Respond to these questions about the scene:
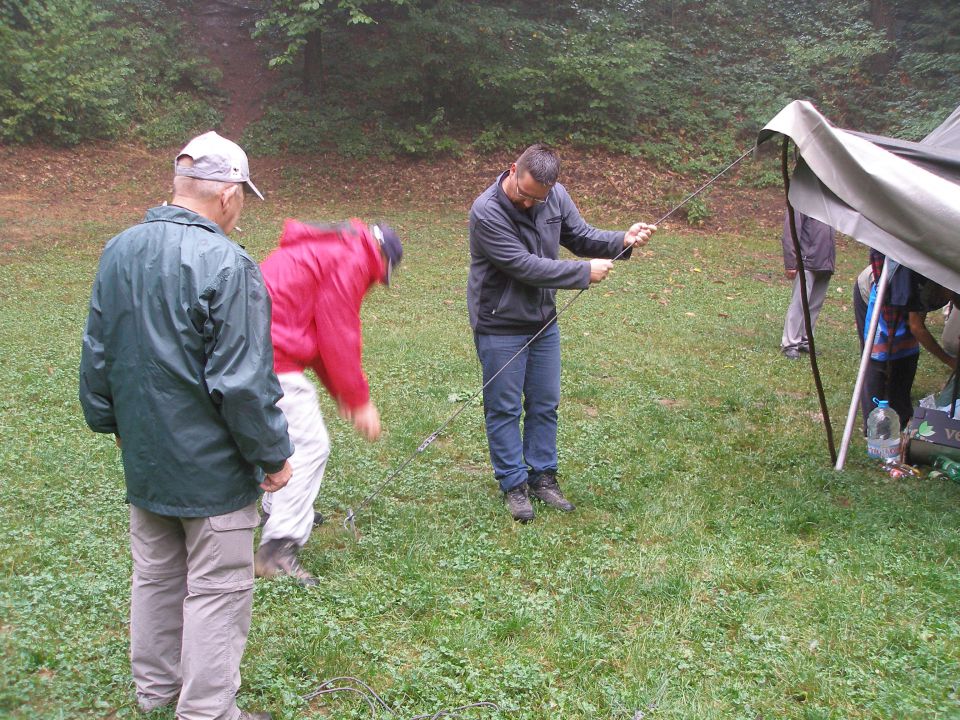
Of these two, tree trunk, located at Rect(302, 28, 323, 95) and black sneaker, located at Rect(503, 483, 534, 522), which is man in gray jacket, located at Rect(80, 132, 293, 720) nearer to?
black sneaker, located at Rect(503, 483, 534, 522)

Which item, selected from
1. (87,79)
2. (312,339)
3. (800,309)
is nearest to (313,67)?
(87,79)

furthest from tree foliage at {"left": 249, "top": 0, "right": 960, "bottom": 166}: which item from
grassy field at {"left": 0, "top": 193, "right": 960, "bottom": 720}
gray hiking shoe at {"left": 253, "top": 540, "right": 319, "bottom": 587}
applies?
gray hiking shoe at {"left": 253, "top": 540, "right": 319, "bottom": 587}

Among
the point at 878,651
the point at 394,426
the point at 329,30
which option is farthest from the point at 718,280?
the point at 329,30

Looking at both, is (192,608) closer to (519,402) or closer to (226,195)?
(226,195)

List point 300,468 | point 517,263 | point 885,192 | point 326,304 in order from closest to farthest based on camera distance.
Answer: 1. point 326,304
2. point 300,468
3. point 885,192
4. point 517,263

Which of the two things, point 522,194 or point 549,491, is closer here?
point 522,194

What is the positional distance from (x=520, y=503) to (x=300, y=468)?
1334 millimetres

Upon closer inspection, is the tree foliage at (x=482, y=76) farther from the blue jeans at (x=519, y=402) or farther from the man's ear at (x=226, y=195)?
the man's ear at (x=226, y=195)

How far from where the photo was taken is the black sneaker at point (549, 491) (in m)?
4.64

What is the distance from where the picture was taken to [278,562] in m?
3.77

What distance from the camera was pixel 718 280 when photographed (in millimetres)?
11359

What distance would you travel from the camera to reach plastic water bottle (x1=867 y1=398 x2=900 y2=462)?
538 cm

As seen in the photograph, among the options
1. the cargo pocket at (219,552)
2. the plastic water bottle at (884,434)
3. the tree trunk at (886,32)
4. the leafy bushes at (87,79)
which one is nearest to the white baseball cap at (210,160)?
the cargo pocket at (219,552)

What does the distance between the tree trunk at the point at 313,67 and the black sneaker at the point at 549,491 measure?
15.1m
